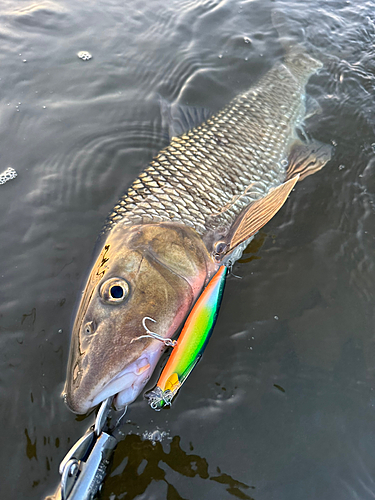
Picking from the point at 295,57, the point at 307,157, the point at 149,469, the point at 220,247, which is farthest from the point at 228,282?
the point at 295,57

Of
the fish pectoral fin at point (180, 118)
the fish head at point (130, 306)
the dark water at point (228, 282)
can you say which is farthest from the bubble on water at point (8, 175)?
the fish pectoral fin at point (180, 118)

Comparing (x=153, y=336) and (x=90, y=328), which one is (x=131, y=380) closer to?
(x=153, y=336)

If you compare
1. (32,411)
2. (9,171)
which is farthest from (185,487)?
(9,171)

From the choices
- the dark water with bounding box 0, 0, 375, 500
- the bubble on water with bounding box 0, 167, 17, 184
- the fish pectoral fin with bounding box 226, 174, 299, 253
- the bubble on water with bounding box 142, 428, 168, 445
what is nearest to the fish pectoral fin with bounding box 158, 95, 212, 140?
the dark water with bounding box 0, 0, 375, 500

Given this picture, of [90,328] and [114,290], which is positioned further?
[114,290]

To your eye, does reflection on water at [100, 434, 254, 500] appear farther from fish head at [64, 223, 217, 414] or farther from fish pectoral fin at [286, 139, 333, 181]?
fish pectoral fin at [286, 139, 333, 181]

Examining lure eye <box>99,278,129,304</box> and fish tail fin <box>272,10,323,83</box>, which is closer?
lure eye <box>99,278,129,304</box>
